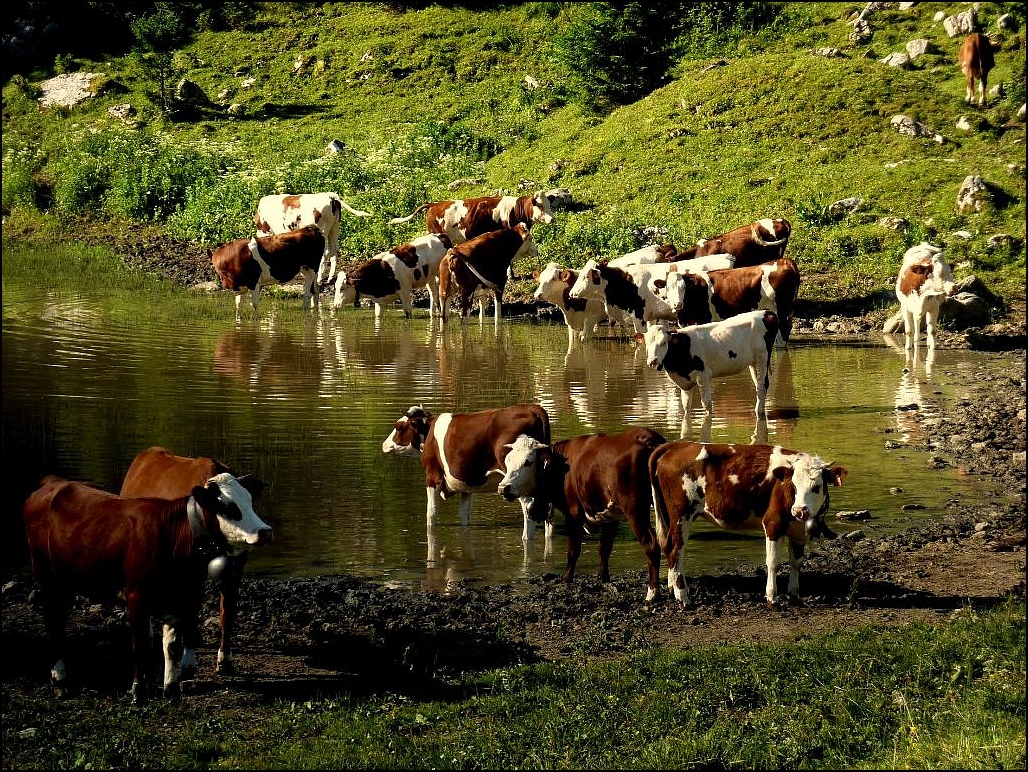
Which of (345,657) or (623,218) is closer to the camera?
(345,657)

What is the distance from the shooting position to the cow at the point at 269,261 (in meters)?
30.6

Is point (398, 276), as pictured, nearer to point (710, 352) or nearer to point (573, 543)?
point (710, 352)

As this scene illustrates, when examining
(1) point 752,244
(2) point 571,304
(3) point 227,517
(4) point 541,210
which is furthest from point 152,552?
(4) point 541,210

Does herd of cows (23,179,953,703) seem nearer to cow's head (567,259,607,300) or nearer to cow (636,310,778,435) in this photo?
cow (636,310,778,435)

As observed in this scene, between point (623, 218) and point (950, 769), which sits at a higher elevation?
point (623, 218)

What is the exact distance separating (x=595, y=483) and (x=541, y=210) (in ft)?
71.8

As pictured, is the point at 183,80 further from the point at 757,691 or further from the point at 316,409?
the point at 757,691

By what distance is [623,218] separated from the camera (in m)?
33.9

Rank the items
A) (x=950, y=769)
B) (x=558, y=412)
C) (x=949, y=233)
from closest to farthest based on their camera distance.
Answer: (x=950, y=769)
(x=558, y=412)
(x=949, y=233)

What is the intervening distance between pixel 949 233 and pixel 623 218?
777 cm

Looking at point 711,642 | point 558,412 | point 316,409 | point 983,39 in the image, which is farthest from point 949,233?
point 711,642

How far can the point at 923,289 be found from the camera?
970 inches

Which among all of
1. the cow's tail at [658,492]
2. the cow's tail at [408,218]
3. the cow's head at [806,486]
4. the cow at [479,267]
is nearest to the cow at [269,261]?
the cow at [479,267]

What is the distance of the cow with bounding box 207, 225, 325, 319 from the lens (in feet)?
100
